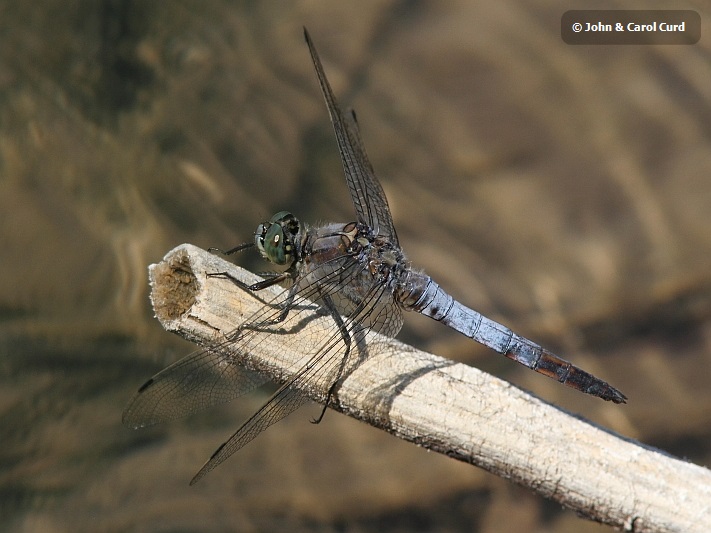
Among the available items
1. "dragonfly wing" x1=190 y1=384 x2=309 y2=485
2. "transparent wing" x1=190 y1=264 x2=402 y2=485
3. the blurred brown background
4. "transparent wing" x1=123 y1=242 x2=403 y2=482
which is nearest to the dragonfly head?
"transparent wing" x1=123 y1=242 x2=403 y2=482

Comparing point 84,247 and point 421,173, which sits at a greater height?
point 421,173

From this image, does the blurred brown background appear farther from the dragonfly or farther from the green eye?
the green eye

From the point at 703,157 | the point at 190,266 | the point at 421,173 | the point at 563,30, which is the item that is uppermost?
the point at 563,30

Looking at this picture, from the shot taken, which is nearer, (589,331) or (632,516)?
(632,516)

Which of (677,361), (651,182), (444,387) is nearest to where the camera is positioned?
(444,387)

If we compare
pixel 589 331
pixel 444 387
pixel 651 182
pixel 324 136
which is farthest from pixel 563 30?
pixel 444 387

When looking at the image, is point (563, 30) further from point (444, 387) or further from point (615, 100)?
point (444, 387)

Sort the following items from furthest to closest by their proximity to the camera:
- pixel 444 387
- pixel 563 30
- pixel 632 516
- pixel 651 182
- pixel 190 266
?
1. pixel 563 30
2. pixel 651 182
3. pixel 190 266
4. pixel 444 387
5. pixel 632 516
